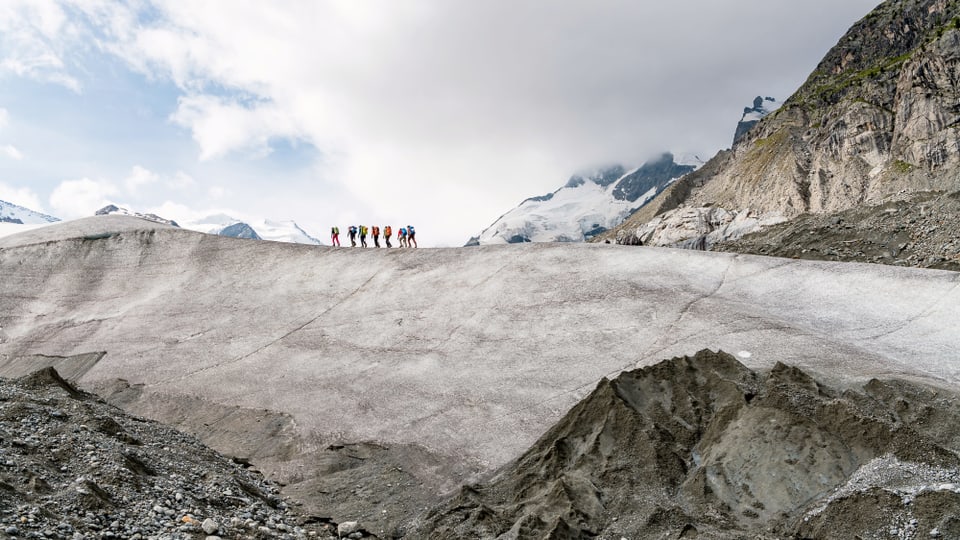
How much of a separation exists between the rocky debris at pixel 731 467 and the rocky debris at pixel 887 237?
29.9 metres

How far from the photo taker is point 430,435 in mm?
14719

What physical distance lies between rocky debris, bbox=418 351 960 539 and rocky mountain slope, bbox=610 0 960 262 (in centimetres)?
6356

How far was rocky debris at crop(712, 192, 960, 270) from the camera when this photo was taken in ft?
124

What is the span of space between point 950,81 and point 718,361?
79950 millimetres

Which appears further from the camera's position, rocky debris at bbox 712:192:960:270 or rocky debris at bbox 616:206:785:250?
rocky debris at bbox 616:206:785:250

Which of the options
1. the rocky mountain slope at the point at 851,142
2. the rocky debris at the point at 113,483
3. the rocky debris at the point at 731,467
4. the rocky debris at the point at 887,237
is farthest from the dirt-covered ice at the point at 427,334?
the rocky mountain slope at the point at 851,142

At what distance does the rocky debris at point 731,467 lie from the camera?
9000 mm

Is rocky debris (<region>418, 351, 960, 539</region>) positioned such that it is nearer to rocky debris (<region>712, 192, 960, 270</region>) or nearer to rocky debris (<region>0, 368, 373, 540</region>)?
rocky debris (<region>0, 368, 373, 540</region>)

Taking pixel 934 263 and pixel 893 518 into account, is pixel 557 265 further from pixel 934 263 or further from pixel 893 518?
pixel 934 263

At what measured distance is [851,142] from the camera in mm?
82688

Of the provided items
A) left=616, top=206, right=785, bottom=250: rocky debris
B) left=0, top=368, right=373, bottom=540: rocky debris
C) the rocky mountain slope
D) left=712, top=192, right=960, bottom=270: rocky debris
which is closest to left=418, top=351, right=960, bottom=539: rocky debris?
left=0, top=368, right=373, bottom=540: rocky debris

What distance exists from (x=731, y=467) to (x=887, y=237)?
40803mm

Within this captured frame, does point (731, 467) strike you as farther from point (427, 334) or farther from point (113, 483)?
point (427, 334)

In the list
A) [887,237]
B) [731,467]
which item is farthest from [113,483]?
[887,237]
